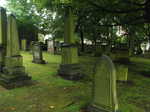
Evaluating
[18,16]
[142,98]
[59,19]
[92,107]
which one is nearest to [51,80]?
[92,107]

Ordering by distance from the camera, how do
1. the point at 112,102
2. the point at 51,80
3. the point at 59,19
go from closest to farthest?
the point at 112,102, the point at 51,80, the point at 59,19

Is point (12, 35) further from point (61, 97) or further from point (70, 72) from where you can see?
point (61, 97)

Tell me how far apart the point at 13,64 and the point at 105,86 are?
4.27 m

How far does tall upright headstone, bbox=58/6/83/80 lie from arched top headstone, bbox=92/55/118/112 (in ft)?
11.4

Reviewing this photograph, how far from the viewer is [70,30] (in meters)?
7.33

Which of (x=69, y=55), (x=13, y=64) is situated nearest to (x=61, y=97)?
(x=13, y=64)

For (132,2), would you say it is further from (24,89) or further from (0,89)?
(0,89)

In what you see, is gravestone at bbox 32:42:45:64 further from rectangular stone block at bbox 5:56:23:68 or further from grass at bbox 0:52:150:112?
rectangular stone block at bbox 5:56:23:68

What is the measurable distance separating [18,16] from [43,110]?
21.3 m

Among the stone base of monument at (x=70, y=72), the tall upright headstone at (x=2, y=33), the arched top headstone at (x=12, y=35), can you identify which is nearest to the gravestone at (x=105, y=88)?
the stone base of monument at (x=70, y=72)

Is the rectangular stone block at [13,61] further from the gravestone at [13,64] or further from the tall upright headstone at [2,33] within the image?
the tall upright headstone at [2,33]

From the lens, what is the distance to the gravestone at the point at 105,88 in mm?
3447

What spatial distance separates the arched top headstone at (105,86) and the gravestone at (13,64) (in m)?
3.65

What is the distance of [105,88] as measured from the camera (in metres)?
3.60
